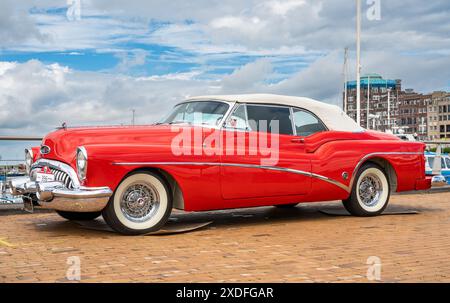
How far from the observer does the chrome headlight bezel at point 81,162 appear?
6.81 m

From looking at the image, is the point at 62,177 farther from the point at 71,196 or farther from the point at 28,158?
the point at 28,158

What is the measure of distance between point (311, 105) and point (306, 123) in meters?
0.35

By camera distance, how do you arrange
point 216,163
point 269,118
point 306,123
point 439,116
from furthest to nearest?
point 439,116 < point 306,123 < point 269,118 < point 216,163

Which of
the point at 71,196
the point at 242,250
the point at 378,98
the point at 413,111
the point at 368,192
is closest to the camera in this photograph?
the point at 242,250

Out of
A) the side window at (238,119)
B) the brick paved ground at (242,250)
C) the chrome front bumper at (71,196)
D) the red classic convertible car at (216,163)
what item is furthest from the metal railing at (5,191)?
the side window at (238,119)

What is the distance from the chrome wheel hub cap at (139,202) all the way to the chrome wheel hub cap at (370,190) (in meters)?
3.38

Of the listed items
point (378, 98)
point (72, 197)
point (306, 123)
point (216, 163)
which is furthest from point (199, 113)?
point (378, 98)

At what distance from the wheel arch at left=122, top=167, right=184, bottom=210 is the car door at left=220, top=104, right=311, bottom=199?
546 mm

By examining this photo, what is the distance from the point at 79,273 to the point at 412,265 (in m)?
2.89

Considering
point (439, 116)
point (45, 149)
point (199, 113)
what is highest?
point (439, 116)

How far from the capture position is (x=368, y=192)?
30.4ft

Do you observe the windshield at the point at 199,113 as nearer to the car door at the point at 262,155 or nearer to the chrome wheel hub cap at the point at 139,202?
the car door at the point at 262,155

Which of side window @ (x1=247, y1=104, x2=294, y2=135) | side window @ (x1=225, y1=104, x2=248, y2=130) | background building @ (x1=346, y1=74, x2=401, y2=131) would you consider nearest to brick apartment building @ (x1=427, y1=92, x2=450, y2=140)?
background building @ (x1=346, y1=74, x2=401, y2=131)

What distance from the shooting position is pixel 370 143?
9148 mm
